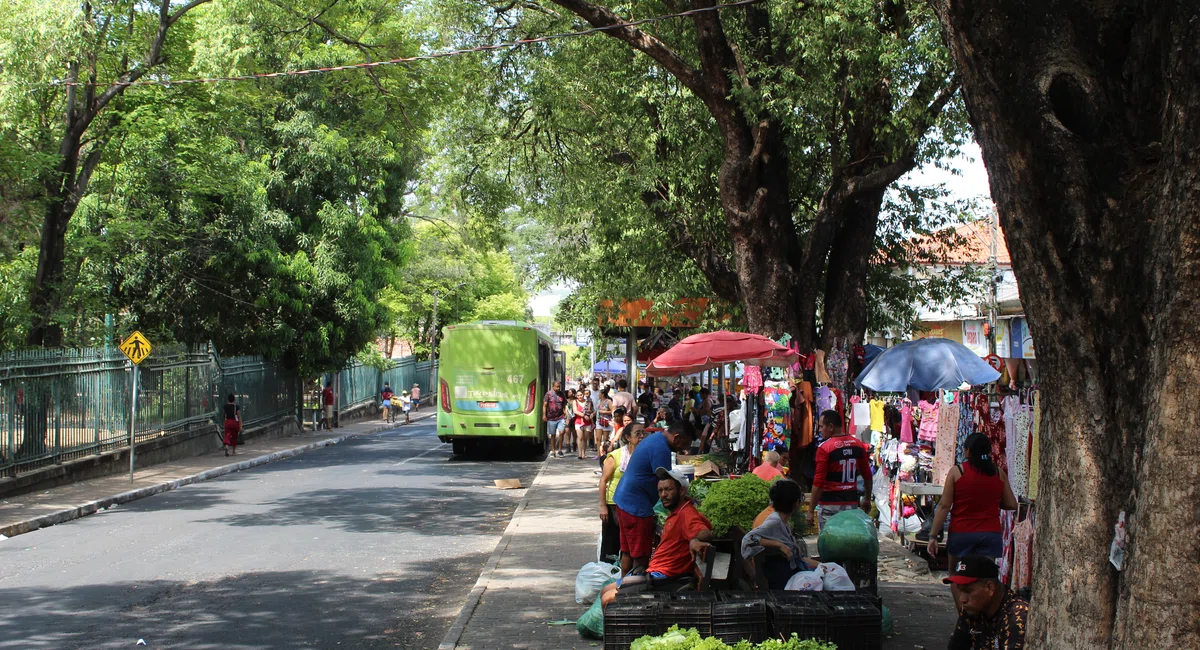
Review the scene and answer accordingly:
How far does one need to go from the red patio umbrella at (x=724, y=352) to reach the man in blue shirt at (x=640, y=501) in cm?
422

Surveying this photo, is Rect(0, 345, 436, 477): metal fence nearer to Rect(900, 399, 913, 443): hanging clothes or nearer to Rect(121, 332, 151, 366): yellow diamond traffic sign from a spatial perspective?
Rect(121, 332, 151, 366): yellow diamond traffic sign

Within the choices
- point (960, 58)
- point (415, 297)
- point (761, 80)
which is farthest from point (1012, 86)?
point (415, 297)

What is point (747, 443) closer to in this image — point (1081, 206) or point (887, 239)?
A: point (887, 239)

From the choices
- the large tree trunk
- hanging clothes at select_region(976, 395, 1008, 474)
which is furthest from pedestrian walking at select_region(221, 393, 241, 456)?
the large tree trunk

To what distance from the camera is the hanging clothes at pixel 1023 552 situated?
7.92 metres

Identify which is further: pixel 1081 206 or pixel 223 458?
pixel 223 458

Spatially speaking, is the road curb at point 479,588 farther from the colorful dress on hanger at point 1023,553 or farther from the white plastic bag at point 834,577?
the colorful dress on hanger at point 1023,553

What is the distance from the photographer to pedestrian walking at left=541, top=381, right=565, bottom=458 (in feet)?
85.9

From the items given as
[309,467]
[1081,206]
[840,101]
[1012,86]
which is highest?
[840,101]

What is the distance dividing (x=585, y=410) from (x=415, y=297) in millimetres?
37627

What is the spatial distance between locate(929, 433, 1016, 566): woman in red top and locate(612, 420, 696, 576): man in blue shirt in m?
2.14

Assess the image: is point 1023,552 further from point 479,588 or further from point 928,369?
point 928,369

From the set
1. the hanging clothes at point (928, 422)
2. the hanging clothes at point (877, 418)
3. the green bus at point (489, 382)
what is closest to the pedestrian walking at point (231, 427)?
the green bus at point (489, 382)

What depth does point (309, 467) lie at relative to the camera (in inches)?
923
